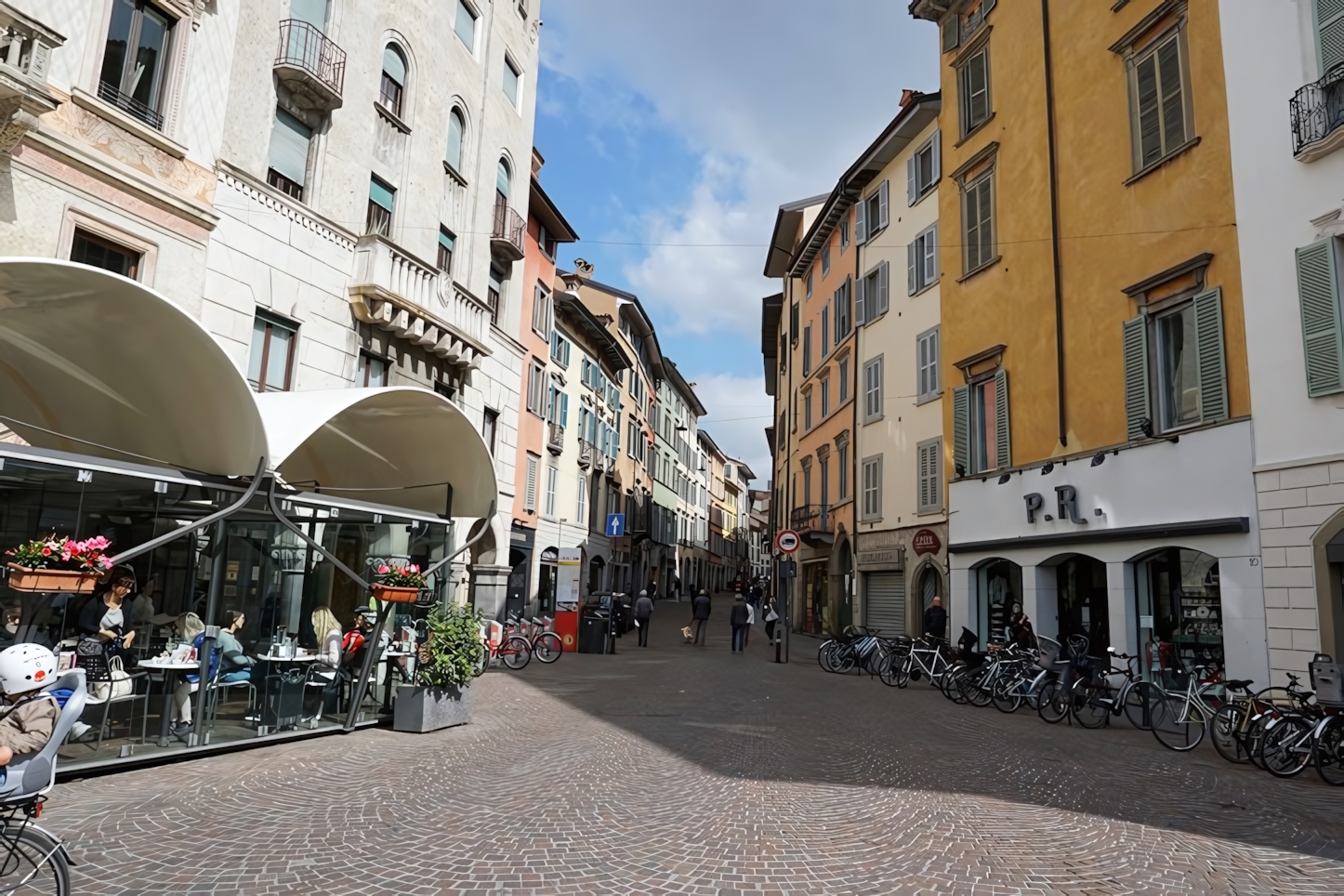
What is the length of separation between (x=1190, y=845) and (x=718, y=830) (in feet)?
10.9

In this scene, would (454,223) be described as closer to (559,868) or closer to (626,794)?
(626,794)

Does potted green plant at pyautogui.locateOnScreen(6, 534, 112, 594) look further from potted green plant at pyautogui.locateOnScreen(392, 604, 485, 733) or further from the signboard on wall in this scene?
the signboard on wall

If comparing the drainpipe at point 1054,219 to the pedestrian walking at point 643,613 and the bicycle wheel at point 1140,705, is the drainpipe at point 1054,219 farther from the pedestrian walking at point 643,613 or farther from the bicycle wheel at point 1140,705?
the pedestrian walking at point 643,613

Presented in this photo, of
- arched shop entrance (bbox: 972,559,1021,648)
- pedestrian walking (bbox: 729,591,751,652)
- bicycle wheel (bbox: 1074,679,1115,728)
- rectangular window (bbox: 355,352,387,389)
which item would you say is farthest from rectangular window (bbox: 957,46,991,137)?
rectangular window (bbox: 355,352,387,389)

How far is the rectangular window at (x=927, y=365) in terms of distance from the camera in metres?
22.7

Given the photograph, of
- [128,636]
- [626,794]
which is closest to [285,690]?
[128,636]

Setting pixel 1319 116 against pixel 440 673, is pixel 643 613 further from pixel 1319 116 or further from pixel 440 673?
pixel 1319 116

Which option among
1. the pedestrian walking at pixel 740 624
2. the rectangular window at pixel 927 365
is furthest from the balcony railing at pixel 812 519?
the rectangular window at pixel 927 365

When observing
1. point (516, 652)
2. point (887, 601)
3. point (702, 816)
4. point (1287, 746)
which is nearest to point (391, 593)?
point (702, 816)

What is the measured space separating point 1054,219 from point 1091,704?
9.59 meters

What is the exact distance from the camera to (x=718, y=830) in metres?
6.66

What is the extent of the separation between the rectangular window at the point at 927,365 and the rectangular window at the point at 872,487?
307cm

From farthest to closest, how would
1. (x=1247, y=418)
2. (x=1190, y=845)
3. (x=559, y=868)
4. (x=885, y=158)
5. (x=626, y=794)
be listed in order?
(x=885, y=158) → (x=1247, y=418) → (x=626, y=794) → (x=1190, y=845) → (x=559, y=868)

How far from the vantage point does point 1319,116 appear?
11992 mm
